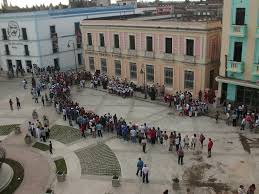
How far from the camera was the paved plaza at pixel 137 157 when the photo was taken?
1920 centimetres

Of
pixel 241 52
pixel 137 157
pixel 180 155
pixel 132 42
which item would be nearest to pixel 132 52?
pixel 132 42

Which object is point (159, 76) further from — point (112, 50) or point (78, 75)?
point (78, 75)

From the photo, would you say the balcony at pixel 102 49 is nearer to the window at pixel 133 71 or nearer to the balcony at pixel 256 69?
the window at pixel 133 71

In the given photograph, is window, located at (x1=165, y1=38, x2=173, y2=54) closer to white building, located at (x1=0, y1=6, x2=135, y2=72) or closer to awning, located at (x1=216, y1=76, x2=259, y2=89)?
awning, located at (x1=216, y1=76, x2=259, y2=89)

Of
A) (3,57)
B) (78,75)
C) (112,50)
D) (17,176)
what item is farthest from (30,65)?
(17,176)

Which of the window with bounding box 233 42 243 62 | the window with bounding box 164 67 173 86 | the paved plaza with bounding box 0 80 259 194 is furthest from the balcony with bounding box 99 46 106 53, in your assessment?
the window with bounding box 233 42 243 62

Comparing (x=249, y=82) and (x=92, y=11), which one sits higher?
(x=92, y=11)

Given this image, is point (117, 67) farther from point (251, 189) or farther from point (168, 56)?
point (251, 189)

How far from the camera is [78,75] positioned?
41500 millimetres

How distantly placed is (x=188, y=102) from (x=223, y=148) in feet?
26.6

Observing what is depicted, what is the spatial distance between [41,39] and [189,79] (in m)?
23.9

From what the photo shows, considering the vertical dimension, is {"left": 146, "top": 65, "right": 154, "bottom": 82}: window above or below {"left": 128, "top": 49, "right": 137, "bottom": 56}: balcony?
below

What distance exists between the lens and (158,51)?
114 ft

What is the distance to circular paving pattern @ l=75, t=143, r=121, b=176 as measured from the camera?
2089cm
